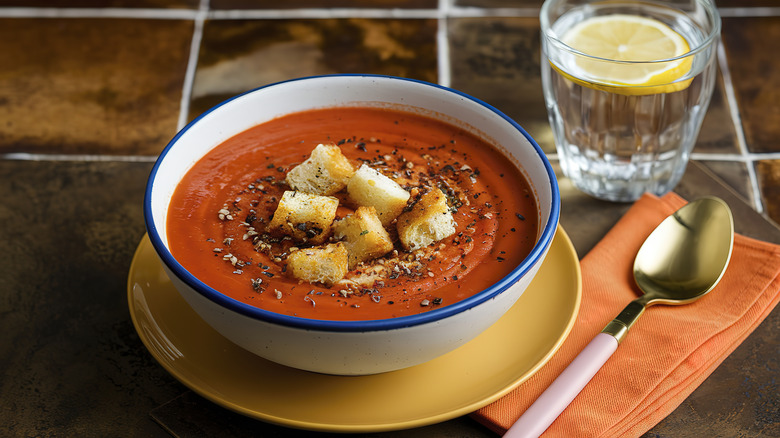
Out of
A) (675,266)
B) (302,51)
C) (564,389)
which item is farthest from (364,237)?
(302,51)

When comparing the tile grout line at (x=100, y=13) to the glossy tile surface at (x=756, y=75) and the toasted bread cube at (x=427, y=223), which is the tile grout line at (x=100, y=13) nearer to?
the toasted bread cube at (x=427, y=223)

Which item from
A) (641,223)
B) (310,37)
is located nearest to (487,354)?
(641,223)

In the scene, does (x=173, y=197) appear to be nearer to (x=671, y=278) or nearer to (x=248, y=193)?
(x=248, y=193)

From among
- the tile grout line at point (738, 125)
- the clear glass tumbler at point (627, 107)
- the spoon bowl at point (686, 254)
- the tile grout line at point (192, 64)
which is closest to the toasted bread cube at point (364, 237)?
the spoon bowl at point (686, 254)

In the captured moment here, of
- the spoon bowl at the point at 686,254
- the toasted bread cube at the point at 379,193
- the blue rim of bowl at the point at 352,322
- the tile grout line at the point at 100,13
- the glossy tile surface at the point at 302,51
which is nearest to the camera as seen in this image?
the blue rim of bowl at the point at 352,322

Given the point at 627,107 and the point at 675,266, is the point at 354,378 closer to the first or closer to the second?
the point at 675,266

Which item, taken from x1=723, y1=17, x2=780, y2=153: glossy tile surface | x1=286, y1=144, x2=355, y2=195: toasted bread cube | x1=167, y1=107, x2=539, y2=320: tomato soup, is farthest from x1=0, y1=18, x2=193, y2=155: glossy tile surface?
x1=723, y1=17, x2=780, y2=153: glossy tile surface
